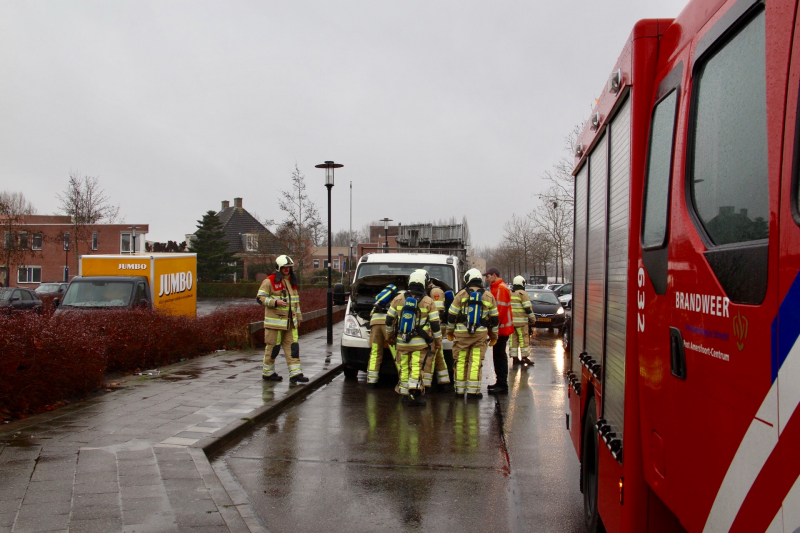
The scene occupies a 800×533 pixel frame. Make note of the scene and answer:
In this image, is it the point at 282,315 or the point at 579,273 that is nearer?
the point at 579,273

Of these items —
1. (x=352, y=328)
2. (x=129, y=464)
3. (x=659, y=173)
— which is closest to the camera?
(x=659, y=173)

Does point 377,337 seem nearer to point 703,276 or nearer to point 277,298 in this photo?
point 277,298

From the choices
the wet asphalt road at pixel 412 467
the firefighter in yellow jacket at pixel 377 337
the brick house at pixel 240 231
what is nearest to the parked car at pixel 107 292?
the firefighter in yellow jacket at pixel 377 337

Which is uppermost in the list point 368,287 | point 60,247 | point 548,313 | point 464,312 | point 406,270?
point 60,247

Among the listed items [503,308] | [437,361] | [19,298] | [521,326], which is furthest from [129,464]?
[19,298]

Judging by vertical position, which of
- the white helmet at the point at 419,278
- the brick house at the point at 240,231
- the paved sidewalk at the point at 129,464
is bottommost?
the paved sidewalk at the point at 129,464

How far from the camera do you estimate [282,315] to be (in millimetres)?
10156

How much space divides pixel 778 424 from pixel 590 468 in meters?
2.90

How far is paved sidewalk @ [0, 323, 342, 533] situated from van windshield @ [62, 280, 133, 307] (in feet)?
20.2

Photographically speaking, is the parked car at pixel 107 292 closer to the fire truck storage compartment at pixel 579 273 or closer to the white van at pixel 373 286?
the white van at pixel 373 286

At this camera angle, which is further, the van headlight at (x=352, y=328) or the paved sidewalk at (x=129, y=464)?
the van headlight at (x=352, y=328)

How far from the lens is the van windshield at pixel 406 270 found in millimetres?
12562

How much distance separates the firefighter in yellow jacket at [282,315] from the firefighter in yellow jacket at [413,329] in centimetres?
164

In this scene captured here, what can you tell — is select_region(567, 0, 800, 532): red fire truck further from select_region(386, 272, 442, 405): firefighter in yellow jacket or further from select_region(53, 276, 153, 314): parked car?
select_region(53, 276, 153, 314): parked car
